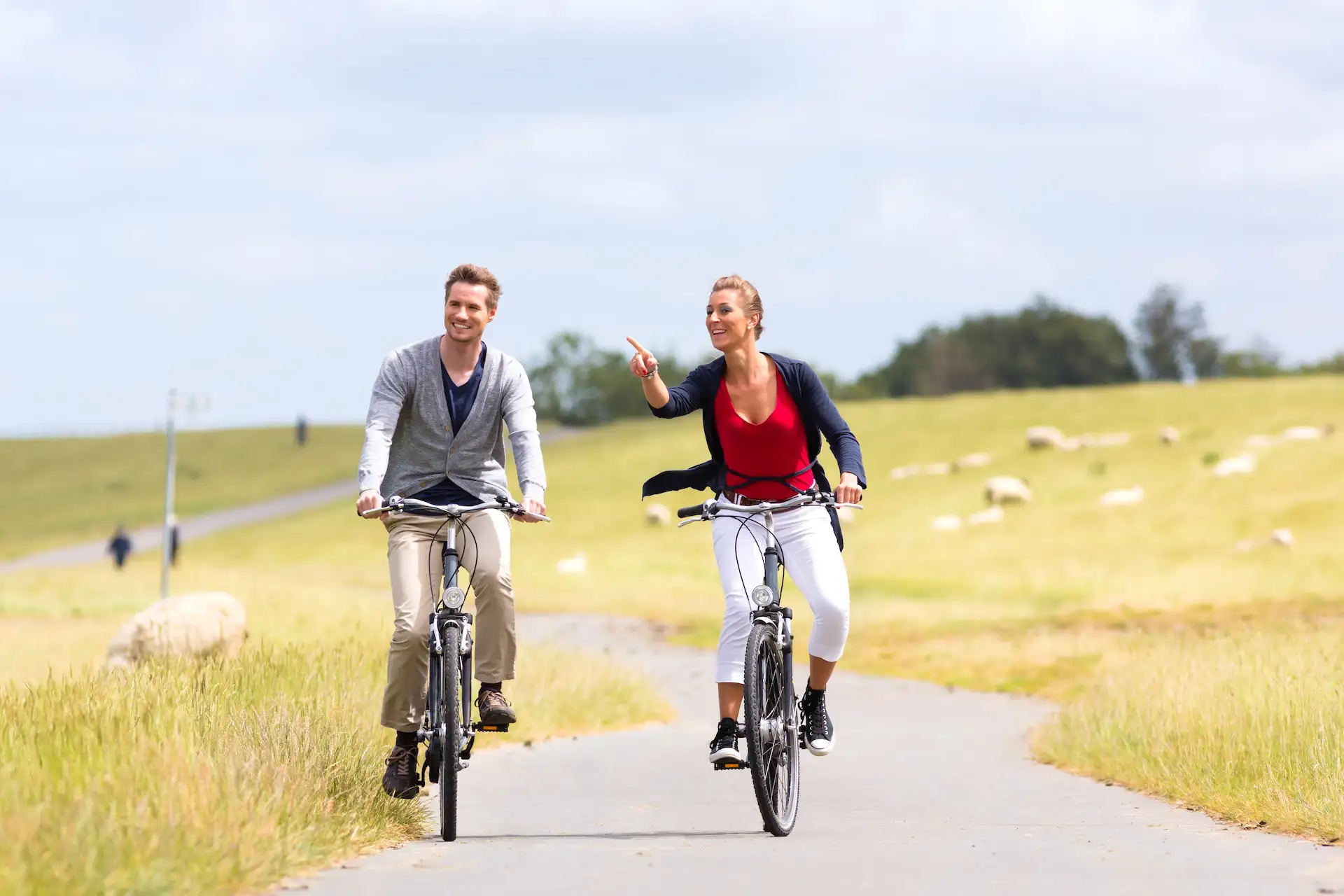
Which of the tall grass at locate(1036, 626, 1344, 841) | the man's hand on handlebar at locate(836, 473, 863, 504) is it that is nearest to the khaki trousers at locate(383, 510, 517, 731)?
the man's hand on handlebar at locate(836, 473, 863, 504)

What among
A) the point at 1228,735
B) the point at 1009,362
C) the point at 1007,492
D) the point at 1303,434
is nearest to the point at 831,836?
the point at 1228,735

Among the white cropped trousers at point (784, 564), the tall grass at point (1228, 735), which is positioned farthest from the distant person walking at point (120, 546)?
the white cropped trousers at point (784, 564)

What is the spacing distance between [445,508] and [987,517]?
44.0m

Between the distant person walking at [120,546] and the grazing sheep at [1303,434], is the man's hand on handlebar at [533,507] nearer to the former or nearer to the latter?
the distant person walking at [120,546]

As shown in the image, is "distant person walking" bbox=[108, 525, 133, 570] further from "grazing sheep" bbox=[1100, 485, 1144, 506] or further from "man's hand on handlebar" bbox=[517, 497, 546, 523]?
"man's hand on handlebar" bbox=[517, 497, 546, 523]

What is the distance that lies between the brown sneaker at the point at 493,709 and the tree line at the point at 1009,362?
134 meters

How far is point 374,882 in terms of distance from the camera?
21.1 ft

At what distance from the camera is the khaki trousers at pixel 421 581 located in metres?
8.18

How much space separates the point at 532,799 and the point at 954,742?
19.5 ft

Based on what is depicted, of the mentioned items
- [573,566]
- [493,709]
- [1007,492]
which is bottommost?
[493,709]

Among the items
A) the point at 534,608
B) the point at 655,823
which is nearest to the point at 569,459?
the point at 534,608

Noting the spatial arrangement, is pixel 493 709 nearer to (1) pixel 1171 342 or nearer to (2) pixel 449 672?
(2) pixel 449 672

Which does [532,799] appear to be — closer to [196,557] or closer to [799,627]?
[799,627]

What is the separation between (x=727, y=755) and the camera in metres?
8.01
